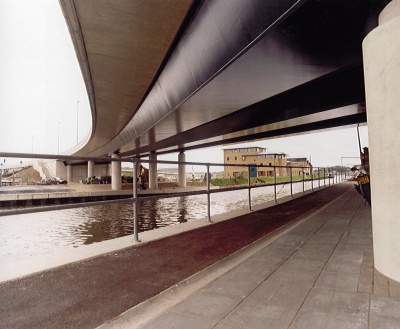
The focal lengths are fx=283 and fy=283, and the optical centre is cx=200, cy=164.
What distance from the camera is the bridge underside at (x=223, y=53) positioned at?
4562mm

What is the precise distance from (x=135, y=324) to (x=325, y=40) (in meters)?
5.54

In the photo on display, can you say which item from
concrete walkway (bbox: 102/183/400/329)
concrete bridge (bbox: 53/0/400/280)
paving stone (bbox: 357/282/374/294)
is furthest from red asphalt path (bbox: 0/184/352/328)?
concrete bridge (bbox: 53/0/400/280)

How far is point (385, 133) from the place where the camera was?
2.41 meters

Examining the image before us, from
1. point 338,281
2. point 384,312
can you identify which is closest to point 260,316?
point 384,312

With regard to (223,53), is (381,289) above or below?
below

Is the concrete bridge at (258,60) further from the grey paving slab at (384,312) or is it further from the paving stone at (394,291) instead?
the grey paving slab at (384,312)

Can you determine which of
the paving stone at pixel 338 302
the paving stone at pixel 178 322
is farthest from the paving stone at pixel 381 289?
the paving stone at pixel 178 322

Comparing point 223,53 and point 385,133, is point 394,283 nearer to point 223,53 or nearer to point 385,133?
point 385,133

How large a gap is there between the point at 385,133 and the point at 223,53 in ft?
13.1

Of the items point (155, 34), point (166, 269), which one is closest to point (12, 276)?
point (166, 269)

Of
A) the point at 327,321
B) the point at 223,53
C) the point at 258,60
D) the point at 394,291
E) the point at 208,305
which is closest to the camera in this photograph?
the point at 327,321

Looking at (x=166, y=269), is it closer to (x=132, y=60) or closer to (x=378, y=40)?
(x=378, y=40)

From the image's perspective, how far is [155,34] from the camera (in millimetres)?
6633

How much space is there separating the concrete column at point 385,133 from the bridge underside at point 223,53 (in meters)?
1.40
